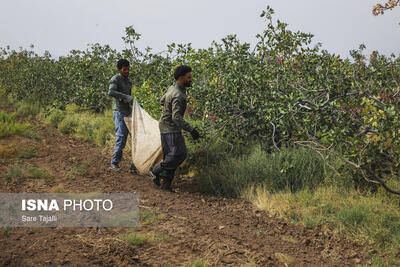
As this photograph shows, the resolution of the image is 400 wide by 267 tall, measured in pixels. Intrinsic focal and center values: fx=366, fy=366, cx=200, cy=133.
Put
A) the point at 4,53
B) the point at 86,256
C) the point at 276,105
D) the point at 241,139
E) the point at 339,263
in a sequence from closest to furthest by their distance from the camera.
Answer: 1. the point at 86,256
2. the point at 339,263
3. the point at 276,105
4. the point at 241,139
5. the point at 4,53

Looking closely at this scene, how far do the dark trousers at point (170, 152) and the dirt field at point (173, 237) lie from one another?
351 millimetres

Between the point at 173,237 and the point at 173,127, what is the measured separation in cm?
206

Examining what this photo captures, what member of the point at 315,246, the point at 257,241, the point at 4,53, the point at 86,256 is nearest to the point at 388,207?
the point at 315,246

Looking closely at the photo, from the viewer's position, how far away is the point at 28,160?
22.1 ft

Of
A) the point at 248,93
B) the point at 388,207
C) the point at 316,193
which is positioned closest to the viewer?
the point at 388,207

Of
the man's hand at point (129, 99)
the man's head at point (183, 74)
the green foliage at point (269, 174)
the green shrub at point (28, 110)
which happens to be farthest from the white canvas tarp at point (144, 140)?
the green shrub at point (28, 110)

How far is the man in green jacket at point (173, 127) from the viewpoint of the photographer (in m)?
5.25

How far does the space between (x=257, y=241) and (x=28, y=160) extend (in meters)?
4.68

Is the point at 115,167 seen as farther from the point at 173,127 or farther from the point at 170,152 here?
the point at 173,127

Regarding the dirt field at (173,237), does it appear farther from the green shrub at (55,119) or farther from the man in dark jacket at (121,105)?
the green shrub at (55,119)

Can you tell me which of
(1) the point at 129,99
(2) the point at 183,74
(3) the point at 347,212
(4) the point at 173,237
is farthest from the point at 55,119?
(3) the point at 347,212

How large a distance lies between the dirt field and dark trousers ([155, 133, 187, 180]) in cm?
35

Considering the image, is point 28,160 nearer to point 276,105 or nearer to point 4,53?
point 276,105

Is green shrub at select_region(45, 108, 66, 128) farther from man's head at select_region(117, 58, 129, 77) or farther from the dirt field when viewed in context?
man's head at select_region(117, 58, 129, 77)
